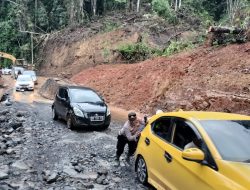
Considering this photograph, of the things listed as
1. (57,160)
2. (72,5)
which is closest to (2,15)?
(72,5)

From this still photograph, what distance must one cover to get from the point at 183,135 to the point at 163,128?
2.88ft

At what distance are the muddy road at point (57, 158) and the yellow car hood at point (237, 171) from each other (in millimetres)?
3151

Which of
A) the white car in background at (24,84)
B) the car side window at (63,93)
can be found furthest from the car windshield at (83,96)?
the white car in background at (24,84)

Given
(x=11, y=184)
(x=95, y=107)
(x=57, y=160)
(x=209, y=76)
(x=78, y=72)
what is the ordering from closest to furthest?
(x=11, y=184) → (x=57, y=160) → (x=95, y=107) → (x=209, y=76) → (x=78, y=72)

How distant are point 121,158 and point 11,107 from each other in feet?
47.2

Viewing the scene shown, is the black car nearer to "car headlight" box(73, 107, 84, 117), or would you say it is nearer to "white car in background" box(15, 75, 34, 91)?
"car headlight" box(73, 107, 84, 117)

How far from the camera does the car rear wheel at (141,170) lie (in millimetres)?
8758

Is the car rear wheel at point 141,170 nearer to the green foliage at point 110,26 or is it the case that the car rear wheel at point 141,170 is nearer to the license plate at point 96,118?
the license plate at point 96,118

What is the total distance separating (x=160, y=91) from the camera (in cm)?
2516

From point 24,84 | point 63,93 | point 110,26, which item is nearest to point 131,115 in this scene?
point 63,93

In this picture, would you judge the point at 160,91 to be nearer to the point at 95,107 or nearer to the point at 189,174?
the point at 95,107

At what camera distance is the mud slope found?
19703 mm

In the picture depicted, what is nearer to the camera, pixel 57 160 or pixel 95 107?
pixel 57 160

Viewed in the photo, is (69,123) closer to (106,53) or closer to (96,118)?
(96,118)
